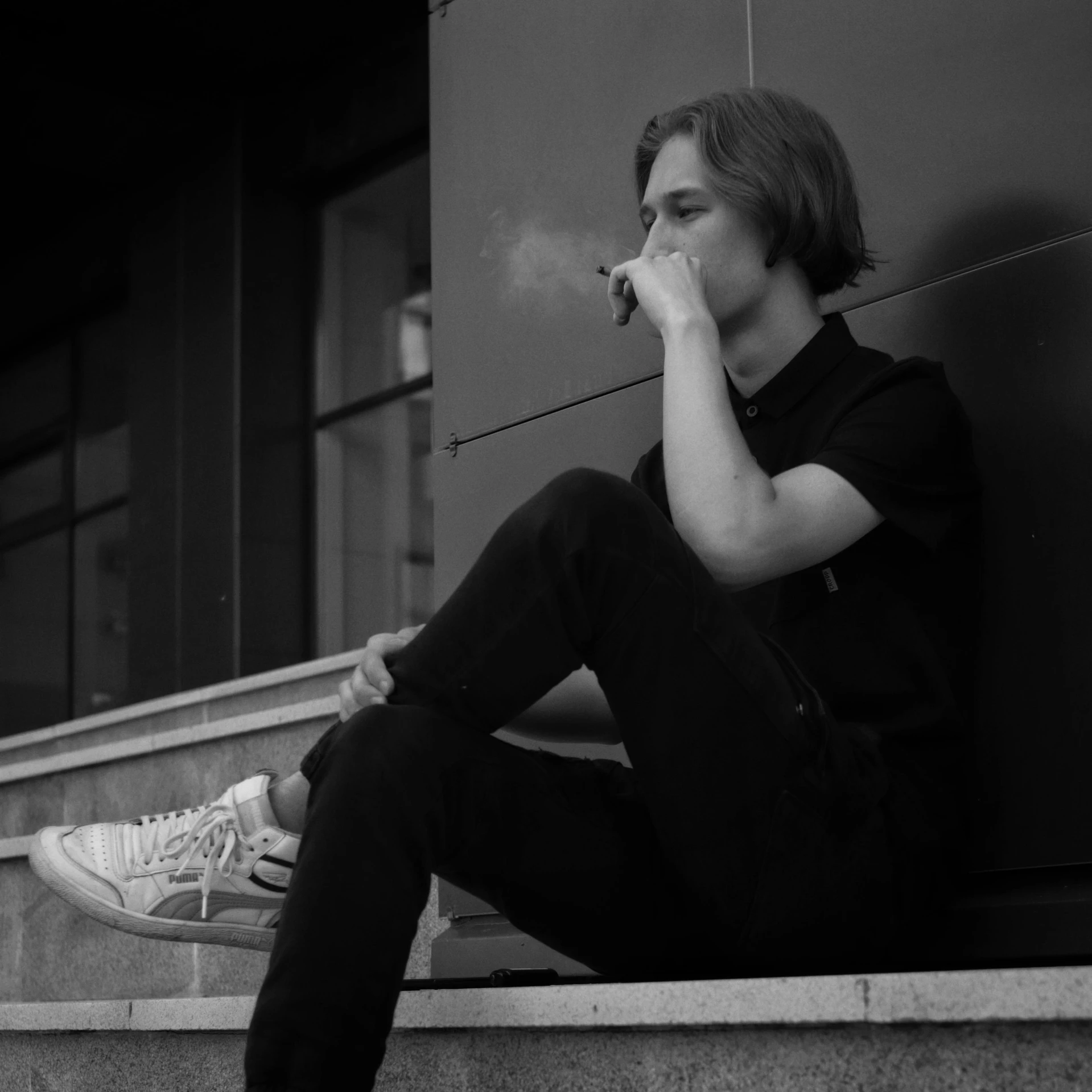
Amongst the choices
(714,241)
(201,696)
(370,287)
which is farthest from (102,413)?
(714,241)

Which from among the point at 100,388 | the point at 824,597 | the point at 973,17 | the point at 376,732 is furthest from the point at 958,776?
the point at 100,388

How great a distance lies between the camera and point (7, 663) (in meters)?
9.13

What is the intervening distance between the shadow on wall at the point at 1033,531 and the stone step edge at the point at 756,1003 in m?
0.63

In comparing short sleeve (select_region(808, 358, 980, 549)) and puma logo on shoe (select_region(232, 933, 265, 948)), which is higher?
short sleeve (select_region(808, 358, 980, 549))

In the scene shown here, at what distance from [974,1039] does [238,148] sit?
6.40m

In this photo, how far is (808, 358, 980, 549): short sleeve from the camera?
5.32ft

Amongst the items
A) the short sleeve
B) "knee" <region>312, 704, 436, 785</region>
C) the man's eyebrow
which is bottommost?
"knee" <region>312, 704, 436, 785</region>

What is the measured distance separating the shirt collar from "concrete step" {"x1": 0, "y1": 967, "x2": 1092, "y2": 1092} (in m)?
0.79

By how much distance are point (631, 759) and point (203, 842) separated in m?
0.51

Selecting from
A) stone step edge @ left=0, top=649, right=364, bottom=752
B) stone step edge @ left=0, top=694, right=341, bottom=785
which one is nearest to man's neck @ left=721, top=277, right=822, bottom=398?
stone step edge @ left=0, top=694, right=341, bottom=785

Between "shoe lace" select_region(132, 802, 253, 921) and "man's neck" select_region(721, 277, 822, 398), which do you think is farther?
"man's neck" select_region(721, 277, 822, 398)

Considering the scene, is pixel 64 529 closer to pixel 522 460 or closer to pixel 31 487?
pixel 31 487

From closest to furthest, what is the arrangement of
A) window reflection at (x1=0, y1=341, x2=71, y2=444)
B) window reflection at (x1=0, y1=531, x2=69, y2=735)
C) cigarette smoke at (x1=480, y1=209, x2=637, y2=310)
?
cigarette smoke at (x1=480, y1=209, x2=637, y2=310) < window reflection at (x1=0, y1=341, x2=71, y2=444) < window reflection at (x1=0, y1=531, x2=69, y2=735)

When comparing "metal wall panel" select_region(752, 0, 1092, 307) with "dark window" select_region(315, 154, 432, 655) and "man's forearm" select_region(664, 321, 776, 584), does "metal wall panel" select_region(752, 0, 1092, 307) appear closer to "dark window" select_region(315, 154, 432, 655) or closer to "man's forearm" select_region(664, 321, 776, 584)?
"man's forearm" select_region(664, 321, 776, 584)
